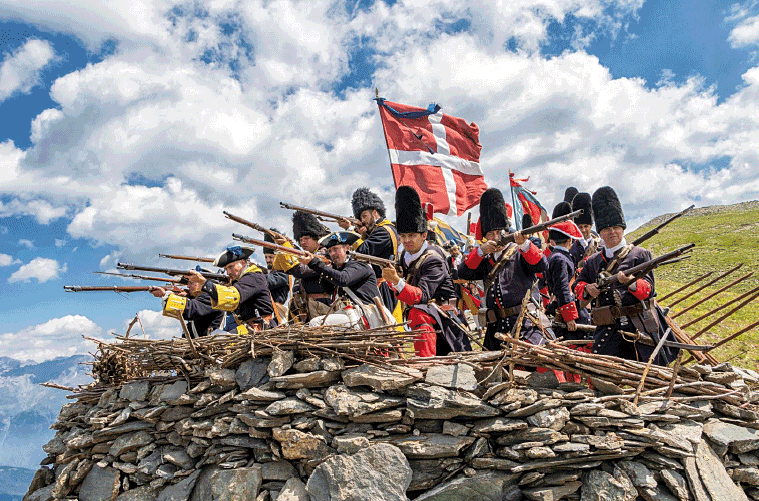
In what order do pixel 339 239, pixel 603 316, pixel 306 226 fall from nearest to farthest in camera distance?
1. pixel 603 316
2. pixel 339 239
3. pixel 306 226

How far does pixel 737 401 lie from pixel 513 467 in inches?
97.0

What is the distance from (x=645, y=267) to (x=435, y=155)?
18.8ft

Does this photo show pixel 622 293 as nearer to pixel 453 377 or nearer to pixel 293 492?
pixel 453 377

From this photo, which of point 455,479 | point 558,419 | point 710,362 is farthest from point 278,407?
point 710,362

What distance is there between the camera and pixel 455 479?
4230 millimetres

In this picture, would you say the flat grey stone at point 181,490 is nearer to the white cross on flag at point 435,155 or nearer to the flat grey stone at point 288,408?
the flat grey stone at point 288,408

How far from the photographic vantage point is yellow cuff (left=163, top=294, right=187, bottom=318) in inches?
247

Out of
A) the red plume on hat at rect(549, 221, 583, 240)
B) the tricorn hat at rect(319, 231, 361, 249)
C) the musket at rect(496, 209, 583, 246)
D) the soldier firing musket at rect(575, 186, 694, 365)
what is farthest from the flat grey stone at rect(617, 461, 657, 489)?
the red plume on hat at rect(549, 221, 583, 240)

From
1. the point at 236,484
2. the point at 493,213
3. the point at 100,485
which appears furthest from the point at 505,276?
the point at 100,485

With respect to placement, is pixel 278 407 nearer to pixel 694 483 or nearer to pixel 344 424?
pixel 344 424

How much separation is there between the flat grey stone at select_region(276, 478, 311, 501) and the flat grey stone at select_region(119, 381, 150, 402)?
8.07ft

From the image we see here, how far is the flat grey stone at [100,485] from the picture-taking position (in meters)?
5.52

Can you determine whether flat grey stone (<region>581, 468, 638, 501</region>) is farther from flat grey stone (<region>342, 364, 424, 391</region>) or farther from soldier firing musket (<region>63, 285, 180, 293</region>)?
soldier firing musket (<region>63, 285, 180, 293</region>)

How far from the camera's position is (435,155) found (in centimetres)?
1052
